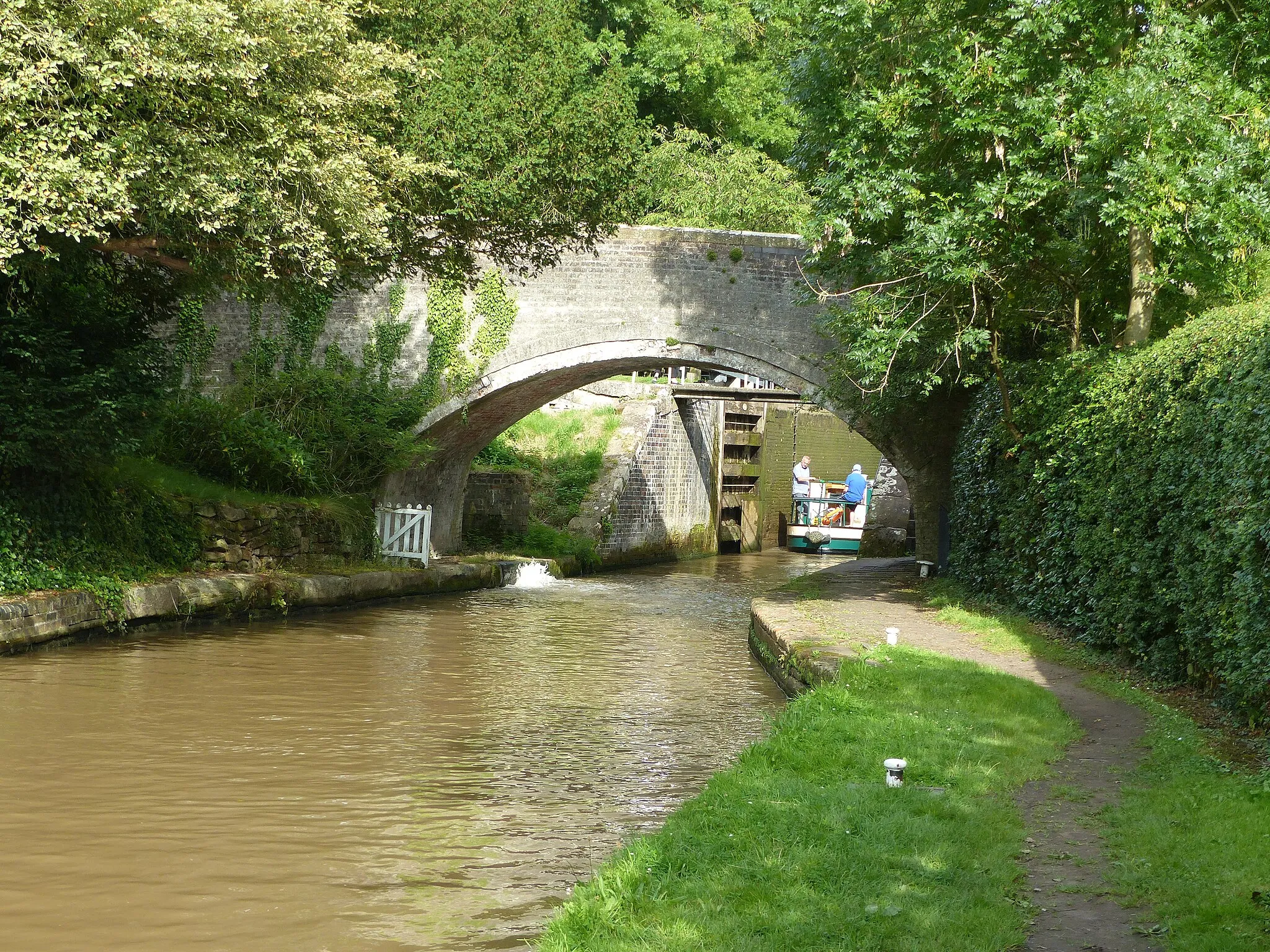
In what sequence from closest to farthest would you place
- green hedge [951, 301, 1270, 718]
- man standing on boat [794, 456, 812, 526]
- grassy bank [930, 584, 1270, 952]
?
grassy bank [930, 584, 1270, 952] → green hedge [951, 301, 1270, 718] → man standing on boat [794, 456, 812, 526]

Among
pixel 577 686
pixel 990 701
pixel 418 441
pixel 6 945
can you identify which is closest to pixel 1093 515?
pixel 990 701

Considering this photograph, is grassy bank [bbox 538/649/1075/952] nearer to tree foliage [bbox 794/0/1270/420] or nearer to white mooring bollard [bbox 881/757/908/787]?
white mooring bollard [bbox 881/757/908/787]

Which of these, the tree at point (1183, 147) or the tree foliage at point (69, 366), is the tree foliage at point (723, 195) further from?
the tree foliage at point (69, 366)

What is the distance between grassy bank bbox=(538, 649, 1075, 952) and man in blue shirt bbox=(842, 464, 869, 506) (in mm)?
19847

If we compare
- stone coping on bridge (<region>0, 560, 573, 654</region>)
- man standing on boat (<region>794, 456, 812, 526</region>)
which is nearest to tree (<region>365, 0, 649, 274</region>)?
stone coping on bridge (<region>0, 560, 573, 654</region>)

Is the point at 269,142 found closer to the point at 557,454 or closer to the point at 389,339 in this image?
the point at 389,339

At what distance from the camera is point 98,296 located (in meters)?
10.0

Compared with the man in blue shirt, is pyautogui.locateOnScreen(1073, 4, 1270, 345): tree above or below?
above

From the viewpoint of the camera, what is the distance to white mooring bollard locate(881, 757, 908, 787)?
4.95 m

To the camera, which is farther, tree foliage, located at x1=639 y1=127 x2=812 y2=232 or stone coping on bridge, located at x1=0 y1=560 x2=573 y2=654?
tree foliage, located at x1=639 y1=127 x2=812 y2=232

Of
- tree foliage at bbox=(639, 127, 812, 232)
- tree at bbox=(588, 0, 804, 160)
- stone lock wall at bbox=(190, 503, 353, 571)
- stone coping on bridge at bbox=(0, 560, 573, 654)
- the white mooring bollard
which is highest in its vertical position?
tree at bbox=(588, 0, 804, 160)

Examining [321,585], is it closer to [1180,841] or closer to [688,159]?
[1180,841]

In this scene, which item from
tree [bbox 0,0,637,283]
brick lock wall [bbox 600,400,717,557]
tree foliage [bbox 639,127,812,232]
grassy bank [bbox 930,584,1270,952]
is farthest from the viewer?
tree foliage [bbox 639,127,812,232]

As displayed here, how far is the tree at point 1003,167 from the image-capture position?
8711 millimetres
